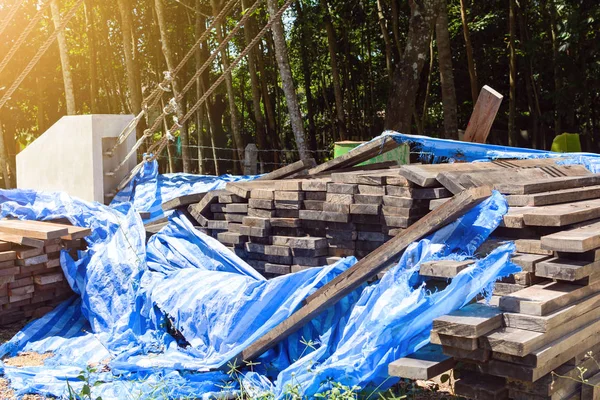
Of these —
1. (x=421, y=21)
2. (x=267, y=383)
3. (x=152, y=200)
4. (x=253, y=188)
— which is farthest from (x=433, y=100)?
(x=267, y=383)

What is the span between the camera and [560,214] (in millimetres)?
4234

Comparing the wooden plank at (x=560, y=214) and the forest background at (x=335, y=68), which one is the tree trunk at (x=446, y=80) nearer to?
the forest background at (x=335, y=68)

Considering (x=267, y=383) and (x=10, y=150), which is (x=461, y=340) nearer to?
(x=267, y=383)

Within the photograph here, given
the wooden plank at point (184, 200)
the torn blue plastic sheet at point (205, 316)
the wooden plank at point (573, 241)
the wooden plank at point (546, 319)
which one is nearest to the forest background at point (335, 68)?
the wooden plank at point (184, 200)

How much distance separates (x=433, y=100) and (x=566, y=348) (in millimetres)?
19571

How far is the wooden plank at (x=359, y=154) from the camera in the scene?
700cm

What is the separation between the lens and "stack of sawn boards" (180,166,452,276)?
5.14m

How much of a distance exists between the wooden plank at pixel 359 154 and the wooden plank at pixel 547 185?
192 cm

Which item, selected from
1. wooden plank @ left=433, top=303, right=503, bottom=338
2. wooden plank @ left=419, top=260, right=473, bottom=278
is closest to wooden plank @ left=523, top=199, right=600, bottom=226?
wooden plank @ left=419, top=260, right=473, bottom=278

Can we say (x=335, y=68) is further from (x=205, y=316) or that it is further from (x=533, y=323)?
(x=533, y=323)

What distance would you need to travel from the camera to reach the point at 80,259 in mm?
7039

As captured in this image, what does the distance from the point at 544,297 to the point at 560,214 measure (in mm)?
759

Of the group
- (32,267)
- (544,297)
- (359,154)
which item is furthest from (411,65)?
(544,297)

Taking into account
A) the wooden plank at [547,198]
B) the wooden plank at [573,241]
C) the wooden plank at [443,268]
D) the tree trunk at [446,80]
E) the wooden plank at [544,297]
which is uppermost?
the tree trunk at [446,80]
